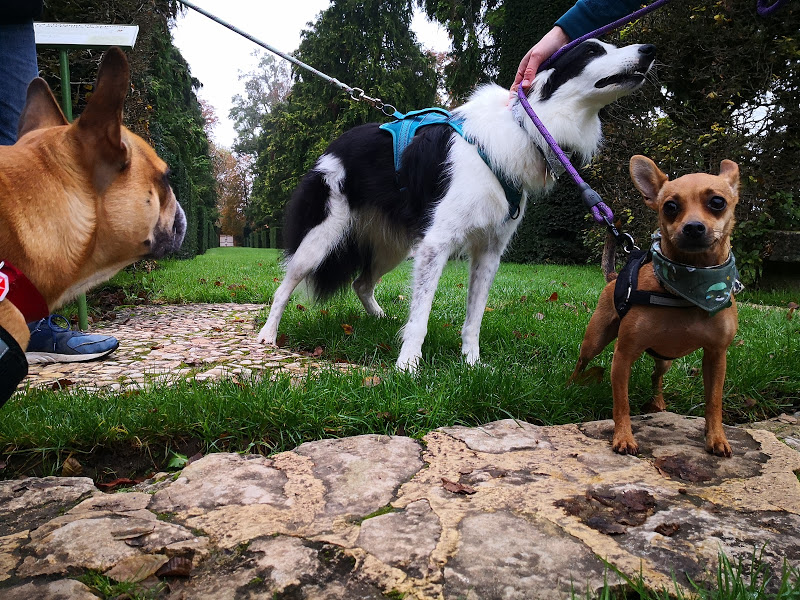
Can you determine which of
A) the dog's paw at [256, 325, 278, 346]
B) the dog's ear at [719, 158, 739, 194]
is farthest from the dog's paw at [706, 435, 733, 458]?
the dog's paw at [256, 325, 278, 346]

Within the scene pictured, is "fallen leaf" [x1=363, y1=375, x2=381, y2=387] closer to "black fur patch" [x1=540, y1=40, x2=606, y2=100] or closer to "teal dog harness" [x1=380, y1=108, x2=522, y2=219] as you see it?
"teal dog harness" [x1=380, y1=108, x2=522, y2=219]

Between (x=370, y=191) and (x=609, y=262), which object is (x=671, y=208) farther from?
(x=370, y=191)

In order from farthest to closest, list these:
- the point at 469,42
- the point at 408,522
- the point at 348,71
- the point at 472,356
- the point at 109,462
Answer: the point at 348,71 < the point at 469,42 < the point at 472,356 < the point at 109,462 < the point at 408,522

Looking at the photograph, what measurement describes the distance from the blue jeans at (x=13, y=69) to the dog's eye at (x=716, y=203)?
309 centimetres

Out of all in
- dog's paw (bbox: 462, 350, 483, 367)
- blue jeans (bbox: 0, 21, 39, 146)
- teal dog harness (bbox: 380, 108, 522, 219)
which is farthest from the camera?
dog's paw (bbox: 462, 350, 483, 367)

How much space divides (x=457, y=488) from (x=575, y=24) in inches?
108

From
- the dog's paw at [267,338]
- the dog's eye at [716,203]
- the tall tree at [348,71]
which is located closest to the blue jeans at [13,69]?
the dog's paw at [267,338]

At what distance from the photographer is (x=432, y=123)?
3564 mm

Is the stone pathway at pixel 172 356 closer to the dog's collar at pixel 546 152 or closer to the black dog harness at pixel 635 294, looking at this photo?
the black dog harness at pixel 635 294

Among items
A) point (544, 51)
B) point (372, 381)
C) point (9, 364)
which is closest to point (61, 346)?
point (372, 381)

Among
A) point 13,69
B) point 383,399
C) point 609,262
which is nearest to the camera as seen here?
point 383,399

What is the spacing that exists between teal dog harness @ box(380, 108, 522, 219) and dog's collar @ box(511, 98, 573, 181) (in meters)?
0.23

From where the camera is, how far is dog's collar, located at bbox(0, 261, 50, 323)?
1.21m

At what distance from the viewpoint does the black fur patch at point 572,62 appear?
2934mm
